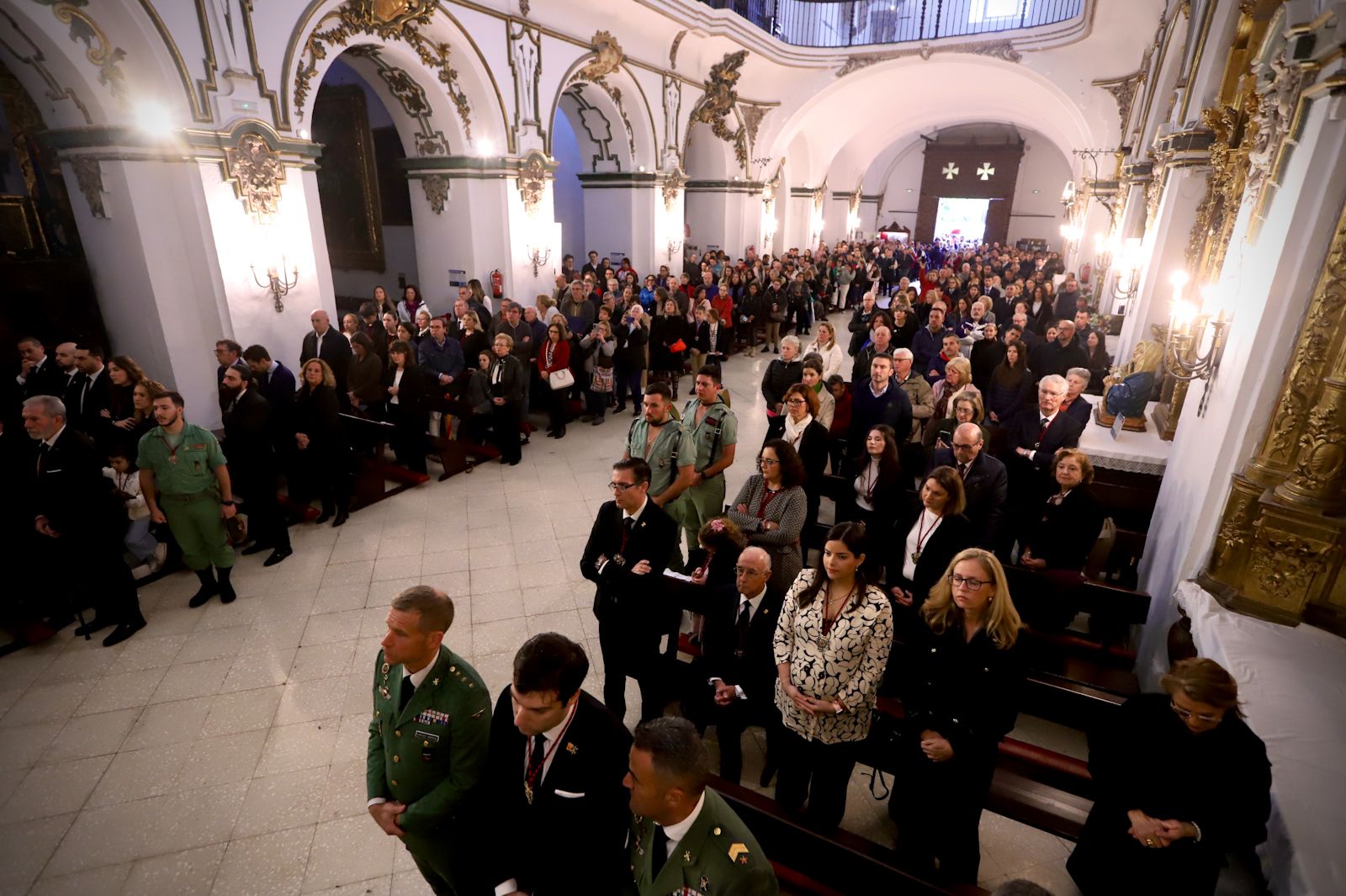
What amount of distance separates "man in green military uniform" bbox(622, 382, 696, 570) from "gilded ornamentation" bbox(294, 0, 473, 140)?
20.3 ft

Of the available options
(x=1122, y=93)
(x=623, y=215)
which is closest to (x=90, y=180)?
(x=623, y=215)

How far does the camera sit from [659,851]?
186 cm

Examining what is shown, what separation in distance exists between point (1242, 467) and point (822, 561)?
241 cm

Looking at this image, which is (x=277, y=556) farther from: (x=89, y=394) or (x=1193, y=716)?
(x=1193, y=716)

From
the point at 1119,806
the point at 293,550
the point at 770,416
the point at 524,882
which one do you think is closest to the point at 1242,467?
the point at 1119,806

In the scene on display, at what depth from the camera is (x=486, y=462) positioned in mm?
7645

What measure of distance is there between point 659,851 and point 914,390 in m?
4.97

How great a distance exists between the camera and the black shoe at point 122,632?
175 inches

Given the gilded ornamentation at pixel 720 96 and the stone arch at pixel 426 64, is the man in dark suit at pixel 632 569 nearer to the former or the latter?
the stone arch at pixel 426 64

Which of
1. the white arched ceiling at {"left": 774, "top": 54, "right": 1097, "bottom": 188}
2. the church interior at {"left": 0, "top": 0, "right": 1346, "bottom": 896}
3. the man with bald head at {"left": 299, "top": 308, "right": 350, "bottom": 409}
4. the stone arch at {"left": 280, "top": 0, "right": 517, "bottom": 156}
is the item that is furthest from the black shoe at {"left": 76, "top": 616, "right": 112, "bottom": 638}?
the white arched ceiling at {"left": 774, "top": 54, "right": 1097, "bottom": 188}

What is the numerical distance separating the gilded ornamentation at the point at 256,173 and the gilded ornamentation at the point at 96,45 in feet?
3.07

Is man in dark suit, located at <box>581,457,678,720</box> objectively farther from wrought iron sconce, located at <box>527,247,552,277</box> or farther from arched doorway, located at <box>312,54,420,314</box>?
arched doorway, located at <box>312,54,420,314</box>

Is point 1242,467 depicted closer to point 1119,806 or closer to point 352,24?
point 1119,806

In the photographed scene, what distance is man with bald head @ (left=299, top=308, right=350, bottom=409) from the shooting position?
7.28m
